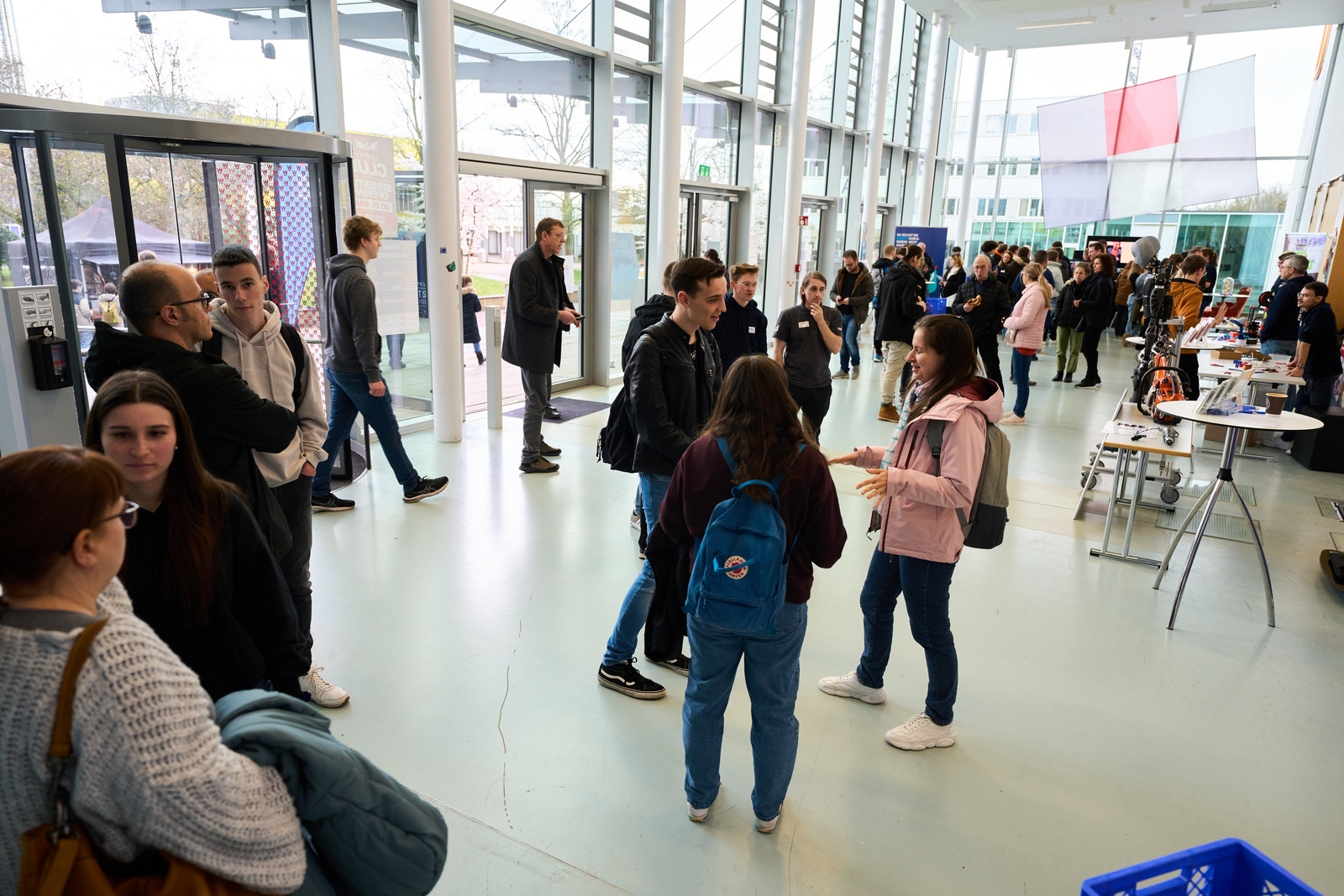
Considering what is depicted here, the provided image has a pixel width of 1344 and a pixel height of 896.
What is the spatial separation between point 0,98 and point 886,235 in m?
16.6

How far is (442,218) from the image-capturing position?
604cm

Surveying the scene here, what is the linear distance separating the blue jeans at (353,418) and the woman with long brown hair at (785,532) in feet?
9.90

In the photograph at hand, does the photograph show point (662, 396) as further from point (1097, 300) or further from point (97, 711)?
point (1097, 300)

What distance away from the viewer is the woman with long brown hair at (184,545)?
150 cm

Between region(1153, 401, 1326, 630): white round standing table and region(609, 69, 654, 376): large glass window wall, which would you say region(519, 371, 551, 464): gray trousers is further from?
region(1153, 401, 1326, 630): white round standing table

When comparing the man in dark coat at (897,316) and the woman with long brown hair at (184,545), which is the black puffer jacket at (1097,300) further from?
the woman with long brown hair at (184,545)

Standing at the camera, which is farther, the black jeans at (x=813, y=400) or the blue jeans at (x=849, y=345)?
the blue jeans at (x=849, y=345)

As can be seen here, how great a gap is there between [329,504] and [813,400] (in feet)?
10.7

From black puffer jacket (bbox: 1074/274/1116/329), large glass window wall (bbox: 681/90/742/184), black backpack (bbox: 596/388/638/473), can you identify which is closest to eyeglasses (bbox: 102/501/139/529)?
black backpack (bbox: 596/388/638/473)

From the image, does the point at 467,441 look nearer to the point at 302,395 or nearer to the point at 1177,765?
the point at 302,395

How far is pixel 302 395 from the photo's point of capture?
284 centimetres

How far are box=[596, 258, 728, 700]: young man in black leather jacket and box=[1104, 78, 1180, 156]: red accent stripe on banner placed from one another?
18.8 metres

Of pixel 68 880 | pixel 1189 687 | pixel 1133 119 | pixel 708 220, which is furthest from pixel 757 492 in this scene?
pixel 1133 119

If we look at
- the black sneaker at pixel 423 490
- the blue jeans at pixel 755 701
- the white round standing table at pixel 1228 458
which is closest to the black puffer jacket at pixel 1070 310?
the white round standing table at pixel 1228 458
